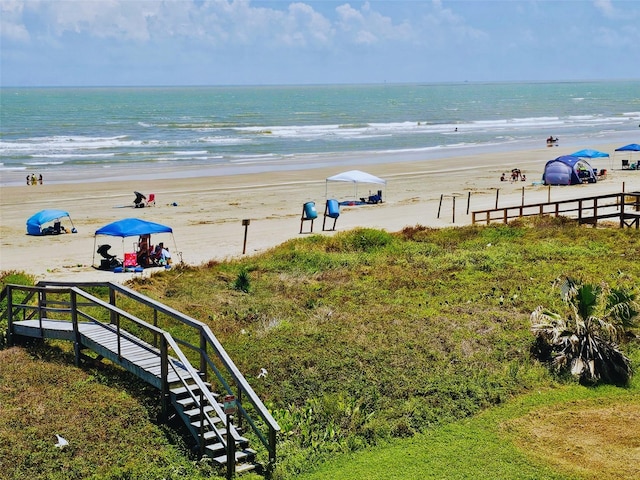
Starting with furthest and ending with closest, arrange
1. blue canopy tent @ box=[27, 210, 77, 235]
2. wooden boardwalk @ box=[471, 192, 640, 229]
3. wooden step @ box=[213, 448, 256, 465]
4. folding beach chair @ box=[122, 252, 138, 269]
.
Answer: blue canopy tent @ box=[27, 210, 77, 235] → wooden boardwalk @ box=[471, 192, 640, 229] → folding beach chair @ box=[122, 252, 138, 269] → wooden step @ box=[213, 448, 256, 465]

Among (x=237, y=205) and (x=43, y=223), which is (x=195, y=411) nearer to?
(x=43, y=223)

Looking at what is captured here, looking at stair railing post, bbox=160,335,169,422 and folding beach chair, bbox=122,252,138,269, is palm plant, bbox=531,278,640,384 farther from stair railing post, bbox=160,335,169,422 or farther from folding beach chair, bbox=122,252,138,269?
folding beach chair, bbox=122,252,138,269

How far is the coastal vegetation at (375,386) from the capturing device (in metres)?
9.99

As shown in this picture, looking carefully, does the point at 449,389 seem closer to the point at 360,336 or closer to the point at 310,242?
the point at 360,336

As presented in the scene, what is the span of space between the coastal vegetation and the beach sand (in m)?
6.47

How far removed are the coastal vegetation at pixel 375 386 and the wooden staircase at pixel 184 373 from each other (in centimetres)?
30

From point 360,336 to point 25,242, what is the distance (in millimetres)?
16822

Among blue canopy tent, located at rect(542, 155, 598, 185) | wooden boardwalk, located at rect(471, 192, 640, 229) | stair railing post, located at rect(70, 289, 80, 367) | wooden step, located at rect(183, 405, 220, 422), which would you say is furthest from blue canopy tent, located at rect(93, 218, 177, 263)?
blue canopy tent, located at rect(542, 155, 598, 185)

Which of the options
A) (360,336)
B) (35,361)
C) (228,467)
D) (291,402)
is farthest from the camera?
(360,336)

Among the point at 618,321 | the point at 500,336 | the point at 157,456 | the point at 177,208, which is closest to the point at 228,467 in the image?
the point at 157,456

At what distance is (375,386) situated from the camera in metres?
12.1

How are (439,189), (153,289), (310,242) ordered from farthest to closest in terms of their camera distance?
(439,189) < (310,242) < (153,289)

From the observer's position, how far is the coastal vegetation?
9992 mm

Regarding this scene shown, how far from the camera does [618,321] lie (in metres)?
13.6
